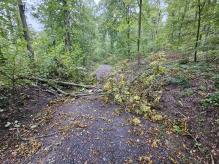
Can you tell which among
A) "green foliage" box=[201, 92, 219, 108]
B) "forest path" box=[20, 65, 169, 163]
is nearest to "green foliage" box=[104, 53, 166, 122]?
"forest path" box=[20, 65, 169, 163]

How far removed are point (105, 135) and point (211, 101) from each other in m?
3.66

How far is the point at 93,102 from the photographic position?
662 cm

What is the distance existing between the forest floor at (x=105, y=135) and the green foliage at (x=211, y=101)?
0.54 feet

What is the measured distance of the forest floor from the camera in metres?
3.99

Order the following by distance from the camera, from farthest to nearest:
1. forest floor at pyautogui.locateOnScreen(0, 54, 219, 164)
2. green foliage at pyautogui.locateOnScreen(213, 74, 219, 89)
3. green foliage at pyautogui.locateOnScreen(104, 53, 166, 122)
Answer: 1. green foliage at pyautogui.locateOnScreen(213, 74, 219, 89)
2. green foliage at pyautogui.locateOnScreen(104, 53, 166, 122)
3. forest floor at pyautogui.locateOnScreen(0, 54, 219, 164)

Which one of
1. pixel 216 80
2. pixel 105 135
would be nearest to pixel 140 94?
pixel 105 135

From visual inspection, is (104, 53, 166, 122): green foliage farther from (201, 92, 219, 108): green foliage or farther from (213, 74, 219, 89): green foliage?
(213, 74, 219, 89): green foliage

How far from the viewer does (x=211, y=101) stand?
19.4 ft

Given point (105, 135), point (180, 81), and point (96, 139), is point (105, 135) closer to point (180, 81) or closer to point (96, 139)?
point (96, 139)

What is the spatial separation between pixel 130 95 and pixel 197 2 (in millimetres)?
7389

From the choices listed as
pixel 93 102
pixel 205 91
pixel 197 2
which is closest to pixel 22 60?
pixel 93 102

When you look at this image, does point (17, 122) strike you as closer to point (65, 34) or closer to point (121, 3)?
point (65, 34)

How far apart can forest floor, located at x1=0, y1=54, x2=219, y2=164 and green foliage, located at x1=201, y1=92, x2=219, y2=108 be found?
0.54ft

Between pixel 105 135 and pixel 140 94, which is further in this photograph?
pixel 140 94
